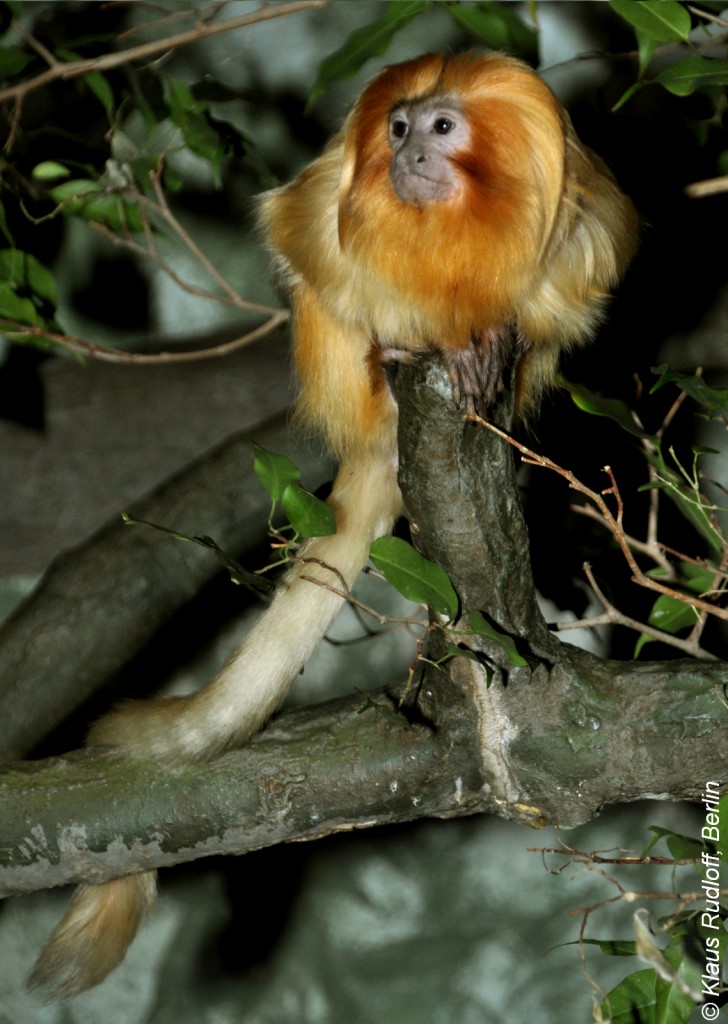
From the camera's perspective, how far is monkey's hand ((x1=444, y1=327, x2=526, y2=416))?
141 cm

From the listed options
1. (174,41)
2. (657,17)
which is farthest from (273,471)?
(174,41)

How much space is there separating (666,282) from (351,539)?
1.27 metres

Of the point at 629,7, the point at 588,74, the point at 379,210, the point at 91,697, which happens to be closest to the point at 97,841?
the point at 91,697

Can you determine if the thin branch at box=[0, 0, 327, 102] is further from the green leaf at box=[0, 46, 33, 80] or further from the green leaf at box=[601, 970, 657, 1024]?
the green leaf at box=[601, 970, 657, 1024]

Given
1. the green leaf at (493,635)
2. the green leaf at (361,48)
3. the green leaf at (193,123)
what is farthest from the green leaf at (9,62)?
the green leaf at (493,635)

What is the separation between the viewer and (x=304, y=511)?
132 cm

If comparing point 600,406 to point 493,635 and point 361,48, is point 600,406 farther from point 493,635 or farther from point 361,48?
point 361,48

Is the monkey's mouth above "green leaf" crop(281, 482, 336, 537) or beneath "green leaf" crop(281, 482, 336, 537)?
above

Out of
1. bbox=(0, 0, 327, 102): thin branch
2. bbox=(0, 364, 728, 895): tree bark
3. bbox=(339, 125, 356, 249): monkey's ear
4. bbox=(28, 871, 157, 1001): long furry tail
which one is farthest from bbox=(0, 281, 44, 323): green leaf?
bbox=(28, 871, 157, 1001): long furry tail

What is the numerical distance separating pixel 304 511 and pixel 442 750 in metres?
0.48

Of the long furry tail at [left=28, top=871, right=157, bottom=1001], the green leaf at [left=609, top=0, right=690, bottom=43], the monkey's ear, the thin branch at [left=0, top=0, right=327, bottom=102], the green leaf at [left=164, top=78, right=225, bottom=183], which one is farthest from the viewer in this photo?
the green leaf at [left=164, top=78, right=225, bottom=183]

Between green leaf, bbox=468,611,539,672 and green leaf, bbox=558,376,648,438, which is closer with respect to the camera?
green leaf, bbox=468,611,539,672

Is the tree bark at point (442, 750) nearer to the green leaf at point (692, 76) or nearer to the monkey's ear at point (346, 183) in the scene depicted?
the monkey's ear at point (346, 183)

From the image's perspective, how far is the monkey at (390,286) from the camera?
4.85ft
